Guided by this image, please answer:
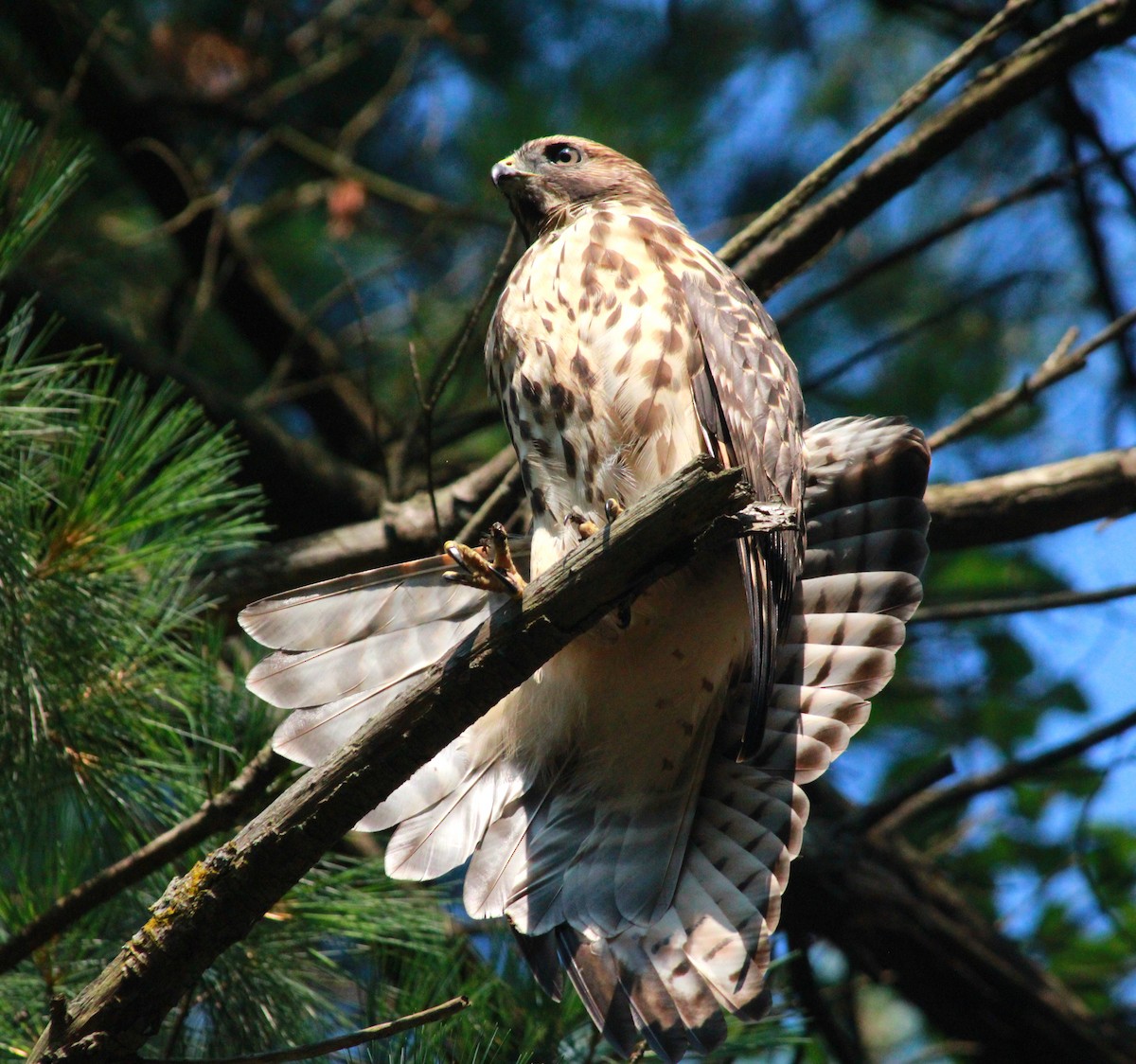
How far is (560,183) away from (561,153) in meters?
0.15

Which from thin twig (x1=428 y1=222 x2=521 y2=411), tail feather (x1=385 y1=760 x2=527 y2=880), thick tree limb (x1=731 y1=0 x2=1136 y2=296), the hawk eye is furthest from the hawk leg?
the hawk eye

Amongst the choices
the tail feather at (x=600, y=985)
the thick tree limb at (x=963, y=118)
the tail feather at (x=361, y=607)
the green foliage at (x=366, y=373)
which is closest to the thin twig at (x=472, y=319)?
the green foliage at (x=366, y=373)

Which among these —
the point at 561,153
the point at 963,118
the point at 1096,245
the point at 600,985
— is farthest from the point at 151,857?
the point at 1096,245

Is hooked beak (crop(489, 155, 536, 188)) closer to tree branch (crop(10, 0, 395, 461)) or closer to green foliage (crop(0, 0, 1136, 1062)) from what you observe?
green foliage (crop(0, 0, 1136, 1062))

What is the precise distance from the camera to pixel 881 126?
10.3ft

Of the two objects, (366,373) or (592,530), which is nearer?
(592,530)

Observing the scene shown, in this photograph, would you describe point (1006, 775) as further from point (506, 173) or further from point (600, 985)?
point (506, 173)

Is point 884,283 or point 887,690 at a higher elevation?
point 884,283

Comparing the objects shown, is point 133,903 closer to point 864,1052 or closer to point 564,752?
point 564,752

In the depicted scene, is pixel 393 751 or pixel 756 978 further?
pixel 756 978

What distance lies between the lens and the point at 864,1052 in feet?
12.2

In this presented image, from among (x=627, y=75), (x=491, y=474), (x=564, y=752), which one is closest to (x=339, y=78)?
(x=627, y=75)

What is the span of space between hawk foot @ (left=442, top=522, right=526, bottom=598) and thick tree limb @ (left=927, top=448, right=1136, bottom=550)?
1598mm

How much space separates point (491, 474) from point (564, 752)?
2.96 feet
